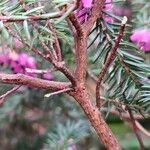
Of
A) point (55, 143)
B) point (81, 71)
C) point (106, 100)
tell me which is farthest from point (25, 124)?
point (81, 71)

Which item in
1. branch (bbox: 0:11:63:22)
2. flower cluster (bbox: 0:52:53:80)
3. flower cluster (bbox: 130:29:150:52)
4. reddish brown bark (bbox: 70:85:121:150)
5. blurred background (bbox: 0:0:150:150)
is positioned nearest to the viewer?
branch (bbox: 0:11:63:22)

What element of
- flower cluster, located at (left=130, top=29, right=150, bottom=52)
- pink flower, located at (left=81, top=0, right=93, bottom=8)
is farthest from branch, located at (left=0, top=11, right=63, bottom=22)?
flower cluster, located at (left=130, top=29, right=150, bottom=52)

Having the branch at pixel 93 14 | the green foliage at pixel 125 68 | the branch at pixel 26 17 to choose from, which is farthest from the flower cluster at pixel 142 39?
the branch at pixel 26 17

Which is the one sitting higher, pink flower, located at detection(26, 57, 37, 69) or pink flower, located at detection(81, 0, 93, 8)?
pink flower, located at detection(81, 0, 93, 8)

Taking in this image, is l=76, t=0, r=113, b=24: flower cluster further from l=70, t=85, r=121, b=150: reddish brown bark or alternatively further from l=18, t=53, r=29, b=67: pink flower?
l=18, t=53, r=29, b=67: pink flower

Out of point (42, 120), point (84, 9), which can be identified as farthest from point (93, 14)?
point (42, 120)

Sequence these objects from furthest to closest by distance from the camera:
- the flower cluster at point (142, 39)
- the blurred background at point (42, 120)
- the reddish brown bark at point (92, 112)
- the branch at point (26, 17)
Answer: the blurred background at point (42, 120) < the flower cluster at point (142, 39) < the reddish brown bark at point (92, 112) < the branch at point (26, 17)

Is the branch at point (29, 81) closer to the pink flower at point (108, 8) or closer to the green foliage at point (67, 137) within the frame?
the pink flower at point (108, 8)

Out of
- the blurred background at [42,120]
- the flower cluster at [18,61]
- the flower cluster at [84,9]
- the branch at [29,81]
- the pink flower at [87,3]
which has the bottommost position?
the blurred background at [42,120]
